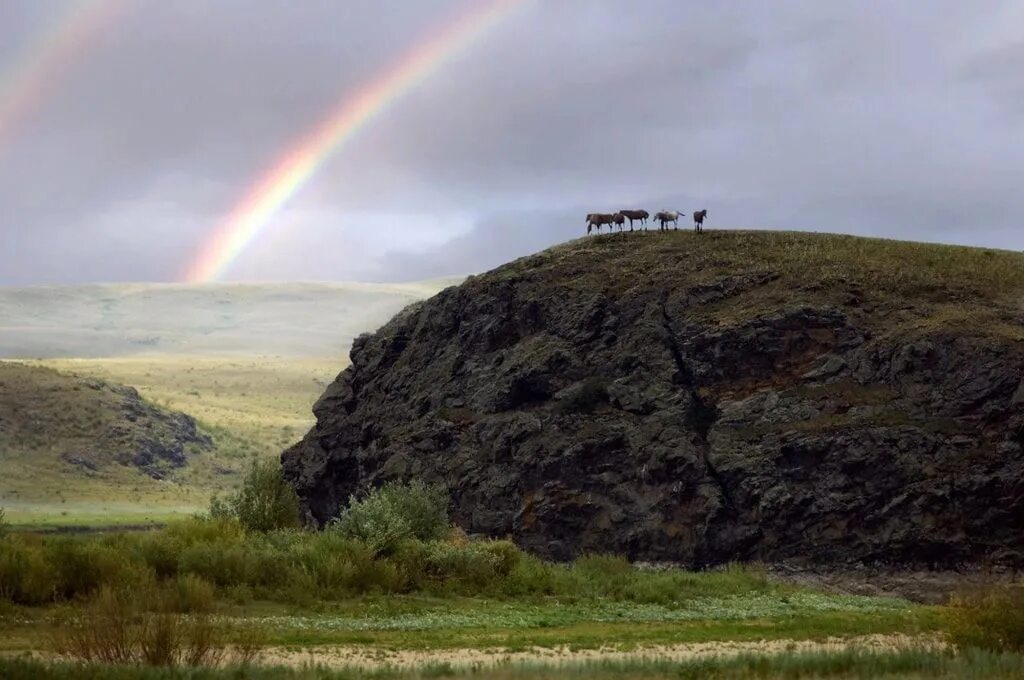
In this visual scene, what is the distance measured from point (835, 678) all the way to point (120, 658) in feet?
34.1

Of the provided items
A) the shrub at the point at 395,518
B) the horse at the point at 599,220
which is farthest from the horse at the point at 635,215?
the shrub at the point at 395,518

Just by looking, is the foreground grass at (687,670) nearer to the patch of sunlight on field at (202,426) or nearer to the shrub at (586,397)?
the shrub at (586,397)

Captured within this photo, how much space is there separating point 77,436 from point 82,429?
1.39 m

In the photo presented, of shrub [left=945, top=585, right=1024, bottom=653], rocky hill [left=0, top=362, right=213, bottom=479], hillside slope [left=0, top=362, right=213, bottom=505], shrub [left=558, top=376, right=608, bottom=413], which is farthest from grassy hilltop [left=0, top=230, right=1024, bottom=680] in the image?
rocky hill [left=0, top=362, right=213, bottom=479]

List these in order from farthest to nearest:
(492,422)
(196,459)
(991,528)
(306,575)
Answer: (196,459)
(492,422)
(991,528)
(306,575)

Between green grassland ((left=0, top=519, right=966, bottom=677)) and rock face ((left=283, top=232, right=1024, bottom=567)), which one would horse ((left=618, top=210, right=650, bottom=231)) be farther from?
green grassland ((left=0, top=519, right=966, bottom=677))

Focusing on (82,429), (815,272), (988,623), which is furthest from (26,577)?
(82,429)

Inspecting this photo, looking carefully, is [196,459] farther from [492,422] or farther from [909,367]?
[909,367]

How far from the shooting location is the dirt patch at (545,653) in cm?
1942

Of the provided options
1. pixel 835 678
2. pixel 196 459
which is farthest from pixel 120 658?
pixel 196 459

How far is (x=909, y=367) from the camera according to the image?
42.6 metres

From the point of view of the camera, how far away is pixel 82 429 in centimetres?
9225

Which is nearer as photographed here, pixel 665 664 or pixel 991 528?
pixel 665 664

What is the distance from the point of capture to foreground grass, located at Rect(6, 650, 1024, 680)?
15.8 metres
